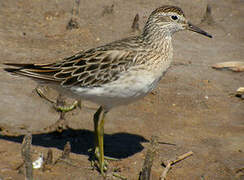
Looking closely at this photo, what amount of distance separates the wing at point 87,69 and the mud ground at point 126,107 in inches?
45.1

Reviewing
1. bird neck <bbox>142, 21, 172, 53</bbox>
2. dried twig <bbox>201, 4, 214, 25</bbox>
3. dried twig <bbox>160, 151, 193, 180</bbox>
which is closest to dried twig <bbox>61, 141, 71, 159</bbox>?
dried twig <bbox>160, 151, 193, 180</bbox>

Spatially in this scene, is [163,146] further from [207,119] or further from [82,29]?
[82,29]

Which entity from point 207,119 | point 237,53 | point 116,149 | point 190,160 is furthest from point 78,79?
point 237,53

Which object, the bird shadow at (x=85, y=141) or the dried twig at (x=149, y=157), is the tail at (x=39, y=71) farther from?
the dried twig at (x=149, y=157)

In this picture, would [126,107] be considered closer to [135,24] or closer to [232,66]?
[232,66]

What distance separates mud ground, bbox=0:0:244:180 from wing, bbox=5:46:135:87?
114cm

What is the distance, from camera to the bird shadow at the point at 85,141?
25.2 feet

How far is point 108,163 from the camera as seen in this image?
7.49 m

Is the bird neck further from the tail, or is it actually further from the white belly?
the tail

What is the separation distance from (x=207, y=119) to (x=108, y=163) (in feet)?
8.15

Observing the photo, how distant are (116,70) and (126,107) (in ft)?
7.10

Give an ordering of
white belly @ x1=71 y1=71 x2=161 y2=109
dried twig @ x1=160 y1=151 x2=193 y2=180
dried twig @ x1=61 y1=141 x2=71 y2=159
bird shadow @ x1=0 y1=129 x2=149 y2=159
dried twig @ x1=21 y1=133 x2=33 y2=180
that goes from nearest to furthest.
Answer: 1. dried twig @ x1=21 y1=133 x2=33 y2=180
2. white belly @ x1=71 y1=71 x2=161 y2=109
3. dried twig @ x1=61 y1=141 x2=71 y2=159
4. dried twig @ x1=160 y1=151 x2=193 y2=180
5. bird shadow @ x1=0 y1=129 x2=149 y2=159

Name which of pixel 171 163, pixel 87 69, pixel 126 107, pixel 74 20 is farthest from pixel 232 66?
pixel 87 69

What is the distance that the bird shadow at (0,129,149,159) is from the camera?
25.2ft
